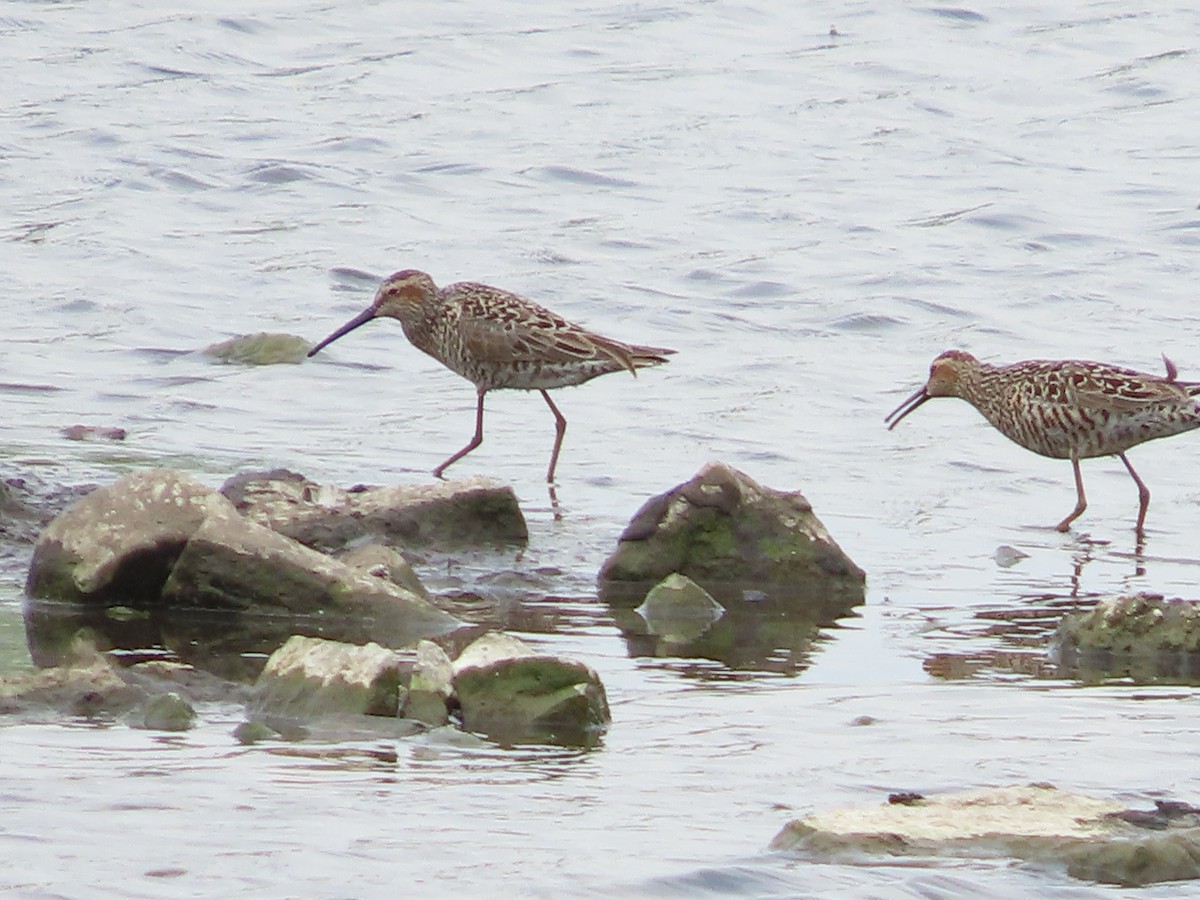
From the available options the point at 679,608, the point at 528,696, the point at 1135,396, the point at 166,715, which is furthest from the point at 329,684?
the point at 1135,396

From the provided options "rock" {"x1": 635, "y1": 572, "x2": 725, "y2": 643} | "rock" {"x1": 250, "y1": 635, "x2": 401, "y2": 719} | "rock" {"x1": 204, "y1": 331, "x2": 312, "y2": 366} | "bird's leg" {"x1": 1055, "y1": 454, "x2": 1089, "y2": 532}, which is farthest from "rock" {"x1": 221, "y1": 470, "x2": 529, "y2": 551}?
"rock" {"x1": 204, "y1": 331, "x2": 312, "y2": 366}

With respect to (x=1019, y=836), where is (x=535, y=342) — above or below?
below

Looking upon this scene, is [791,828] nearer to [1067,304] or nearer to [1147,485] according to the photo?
[1147,485]

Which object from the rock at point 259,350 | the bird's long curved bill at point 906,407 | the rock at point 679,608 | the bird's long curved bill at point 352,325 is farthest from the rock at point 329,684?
the rock at point 259,350

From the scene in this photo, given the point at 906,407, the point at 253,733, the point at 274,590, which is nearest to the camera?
the point at 253,733

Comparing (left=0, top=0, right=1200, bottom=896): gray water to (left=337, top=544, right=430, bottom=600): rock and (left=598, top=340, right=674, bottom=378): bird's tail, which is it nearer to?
(left=598, top=340, right=674, bottom=378): bird's tail

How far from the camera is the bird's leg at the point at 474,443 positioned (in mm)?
12398

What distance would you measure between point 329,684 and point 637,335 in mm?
9409

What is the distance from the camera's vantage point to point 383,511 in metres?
9.98

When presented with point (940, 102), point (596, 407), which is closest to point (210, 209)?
point (596, 407)

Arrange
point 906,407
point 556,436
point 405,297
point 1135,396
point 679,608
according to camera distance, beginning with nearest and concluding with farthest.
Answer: point 679,608, point 1135,396, point 556,436, point 906,407, point 405,297

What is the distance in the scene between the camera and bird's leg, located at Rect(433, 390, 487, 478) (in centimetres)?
1240

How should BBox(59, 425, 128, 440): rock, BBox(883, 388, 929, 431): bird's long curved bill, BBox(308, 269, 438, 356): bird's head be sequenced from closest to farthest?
BBox(59, 425, 128, 440): rock, BBox(883, 388, 929, 431): bird's long curved bill, BBox(308, 269, 438, 356): bird's head

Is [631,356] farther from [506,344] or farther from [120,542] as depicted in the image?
[120,542]
